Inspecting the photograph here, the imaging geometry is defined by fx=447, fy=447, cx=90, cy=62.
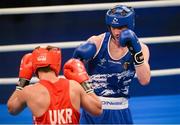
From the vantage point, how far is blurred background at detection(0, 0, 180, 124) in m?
3.37

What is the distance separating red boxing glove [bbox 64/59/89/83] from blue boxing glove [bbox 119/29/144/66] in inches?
11.0

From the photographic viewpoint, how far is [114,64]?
219 centimetres

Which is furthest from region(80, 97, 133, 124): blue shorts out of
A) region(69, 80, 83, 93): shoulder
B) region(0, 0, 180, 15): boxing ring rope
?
region(0, 0, 180, 15): boxing ring rope

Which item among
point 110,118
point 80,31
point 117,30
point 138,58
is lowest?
point 110,118

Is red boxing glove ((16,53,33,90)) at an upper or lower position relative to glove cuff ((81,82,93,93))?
upper

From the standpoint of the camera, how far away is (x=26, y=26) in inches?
134

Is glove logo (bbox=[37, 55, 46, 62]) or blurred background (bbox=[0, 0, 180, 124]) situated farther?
blurred background (bbox=[0, 0, 180, 124])

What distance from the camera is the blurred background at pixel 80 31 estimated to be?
133 inches

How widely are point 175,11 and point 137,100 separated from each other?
77 centimetres

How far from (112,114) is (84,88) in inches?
19.6

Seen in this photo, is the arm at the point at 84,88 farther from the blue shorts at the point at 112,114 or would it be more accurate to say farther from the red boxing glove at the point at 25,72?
the blue shorts at the point at 112,114

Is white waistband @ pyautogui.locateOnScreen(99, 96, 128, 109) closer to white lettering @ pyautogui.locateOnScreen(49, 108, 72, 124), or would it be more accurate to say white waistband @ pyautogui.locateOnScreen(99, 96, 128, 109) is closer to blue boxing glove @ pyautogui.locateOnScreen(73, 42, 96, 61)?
blue boxing glove @ pyautogui.locateOnScreen(73, 42, 96, 61)

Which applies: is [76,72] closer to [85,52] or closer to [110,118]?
[85,52]

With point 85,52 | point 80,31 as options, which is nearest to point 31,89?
point 85,52
